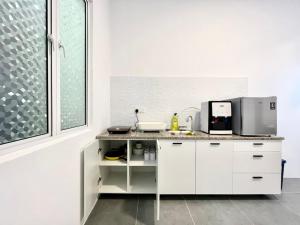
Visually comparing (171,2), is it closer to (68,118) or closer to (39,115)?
(68,118)

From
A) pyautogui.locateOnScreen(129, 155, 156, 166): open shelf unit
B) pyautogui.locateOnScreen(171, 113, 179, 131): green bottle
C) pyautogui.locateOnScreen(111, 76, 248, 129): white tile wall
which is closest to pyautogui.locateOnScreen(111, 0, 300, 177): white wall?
pyautogui.locateOnScreen(111, 76, 248, 129): white tile wall

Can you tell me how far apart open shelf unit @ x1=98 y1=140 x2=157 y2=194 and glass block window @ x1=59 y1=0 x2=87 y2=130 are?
64 centimetres

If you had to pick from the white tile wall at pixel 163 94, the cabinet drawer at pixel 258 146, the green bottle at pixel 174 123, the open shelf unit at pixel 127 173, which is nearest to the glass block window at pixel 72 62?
the open shelf unit at pixel 127 173

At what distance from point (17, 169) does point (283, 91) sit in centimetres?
350

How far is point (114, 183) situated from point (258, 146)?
1899 mm

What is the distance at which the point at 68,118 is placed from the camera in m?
1.66

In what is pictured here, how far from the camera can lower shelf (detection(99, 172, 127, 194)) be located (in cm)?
225

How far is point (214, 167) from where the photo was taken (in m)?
2.24

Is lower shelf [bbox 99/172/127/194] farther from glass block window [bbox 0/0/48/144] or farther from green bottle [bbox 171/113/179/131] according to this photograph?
glass block window [bbox 0/0/48/144]

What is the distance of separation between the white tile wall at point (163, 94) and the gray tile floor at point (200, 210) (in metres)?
1.14

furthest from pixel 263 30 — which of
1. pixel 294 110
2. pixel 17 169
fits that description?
pixel 17 169

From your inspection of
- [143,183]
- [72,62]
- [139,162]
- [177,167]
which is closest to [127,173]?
[139,162]

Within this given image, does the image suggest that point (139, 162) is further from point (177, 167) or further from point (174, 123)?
point (174, 123)

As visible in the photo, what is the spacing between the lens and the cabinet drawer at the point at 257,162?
2.24 m
